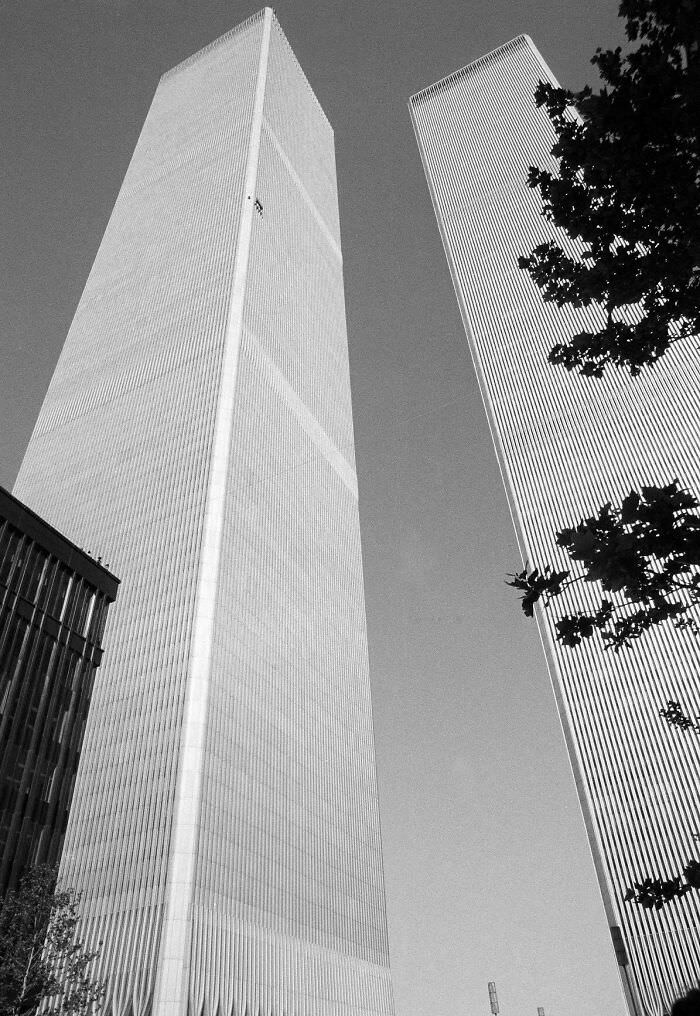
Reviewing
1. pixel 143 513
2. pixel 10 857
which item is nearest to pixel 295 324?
pixel 143 513

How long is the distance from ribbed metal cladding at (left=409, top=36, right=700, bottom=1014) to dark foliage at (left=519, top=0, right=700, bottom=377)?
230 ft

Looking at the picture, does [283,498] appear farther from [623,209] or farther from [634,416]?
[623,209]

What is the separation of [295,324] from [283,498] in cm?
2539

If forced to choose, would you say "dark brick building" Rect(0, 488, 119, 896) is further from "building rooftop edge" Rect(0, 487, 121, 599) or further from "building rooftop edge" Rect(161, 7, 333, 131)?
"building rooftop edge" Rect(161, 7, 333, 131)

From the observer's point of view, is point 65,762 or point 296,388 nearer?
point 65,762

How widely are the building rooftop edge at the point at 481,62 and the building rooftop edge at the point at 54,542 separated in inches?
4836

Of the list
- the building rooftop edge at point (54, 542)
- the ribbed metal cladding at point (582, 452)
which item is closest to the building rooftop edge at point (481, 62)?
the ribbed metal cladding at point (582, 452)

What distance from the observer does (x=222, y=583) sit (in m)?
55.7

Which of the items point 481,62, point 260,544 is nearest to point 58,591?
point 260,544

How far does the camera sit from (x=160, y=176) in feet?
317

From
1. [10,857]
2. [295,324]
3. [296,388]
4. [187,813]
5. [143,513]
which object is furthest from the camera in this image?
[295,324]

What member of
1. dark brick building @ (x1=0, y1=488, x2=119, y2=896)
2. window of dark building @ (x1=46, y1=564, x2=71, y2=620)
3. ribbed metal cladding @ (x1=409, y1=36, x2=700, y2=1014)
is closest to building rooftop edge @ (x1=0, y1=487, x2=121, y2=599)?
dark brick building @ (x1=0, y1=488, x2=119, y2=896)

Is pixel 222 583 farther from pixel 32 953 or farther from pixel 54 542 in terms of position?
pixel 32 953

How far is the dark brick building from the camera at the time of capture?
4291 centimetres
